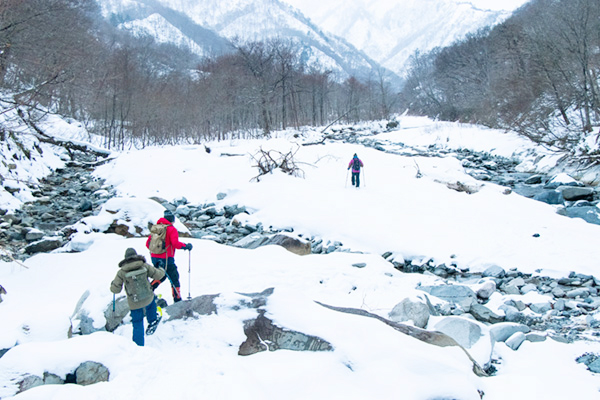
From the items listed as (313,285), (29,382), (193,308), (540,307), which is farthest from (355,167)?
(29,382)

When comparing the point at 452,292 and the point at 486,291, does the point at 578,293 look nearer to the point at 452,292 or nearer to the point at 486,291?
the point at 486,291

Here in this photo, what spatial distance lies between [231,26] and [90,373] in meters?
170

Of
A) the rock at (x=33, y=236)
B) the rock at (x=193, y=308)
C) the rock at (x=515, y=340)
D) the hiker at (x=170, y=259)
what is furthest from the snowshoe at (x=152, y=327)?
the rock at (x=33, y=236)

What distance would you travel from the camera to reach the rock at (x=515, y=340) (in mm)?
4840

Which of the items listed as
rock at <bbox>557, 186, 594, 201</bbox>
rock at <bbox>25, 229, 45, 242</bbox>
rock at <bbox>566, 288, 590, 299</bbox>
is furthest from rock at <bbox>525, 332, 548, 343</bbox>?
rock at <bbox>25, 229, 45, 242</bbox>

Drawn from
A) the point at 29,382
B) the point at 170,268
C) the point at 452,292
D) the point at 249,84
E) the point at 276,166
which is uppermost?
the point at 249,84

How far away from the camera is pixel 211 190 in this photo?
14789 millimetres

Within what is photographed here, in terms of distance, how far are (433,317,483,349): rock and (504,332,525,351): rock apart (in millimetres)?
424

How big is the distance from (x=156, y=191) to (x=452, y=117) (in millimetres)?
38817

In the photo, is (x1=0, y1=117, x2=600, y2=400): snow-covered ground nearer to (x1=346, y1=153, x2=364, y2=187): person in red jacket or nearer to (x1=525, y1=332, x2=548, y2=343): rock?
(x1=525, y1=332, x2=548, y2=343): rock

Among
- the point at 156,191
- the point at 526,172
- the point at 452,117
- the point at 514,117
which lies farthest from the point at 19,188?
the point at 452,117

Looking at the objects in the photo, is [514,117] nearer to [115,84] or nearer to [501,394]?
[501,394]

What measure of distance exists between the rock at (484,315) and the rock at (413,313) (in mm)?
1128

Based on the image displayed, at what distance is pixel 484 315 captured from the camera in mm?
6023
